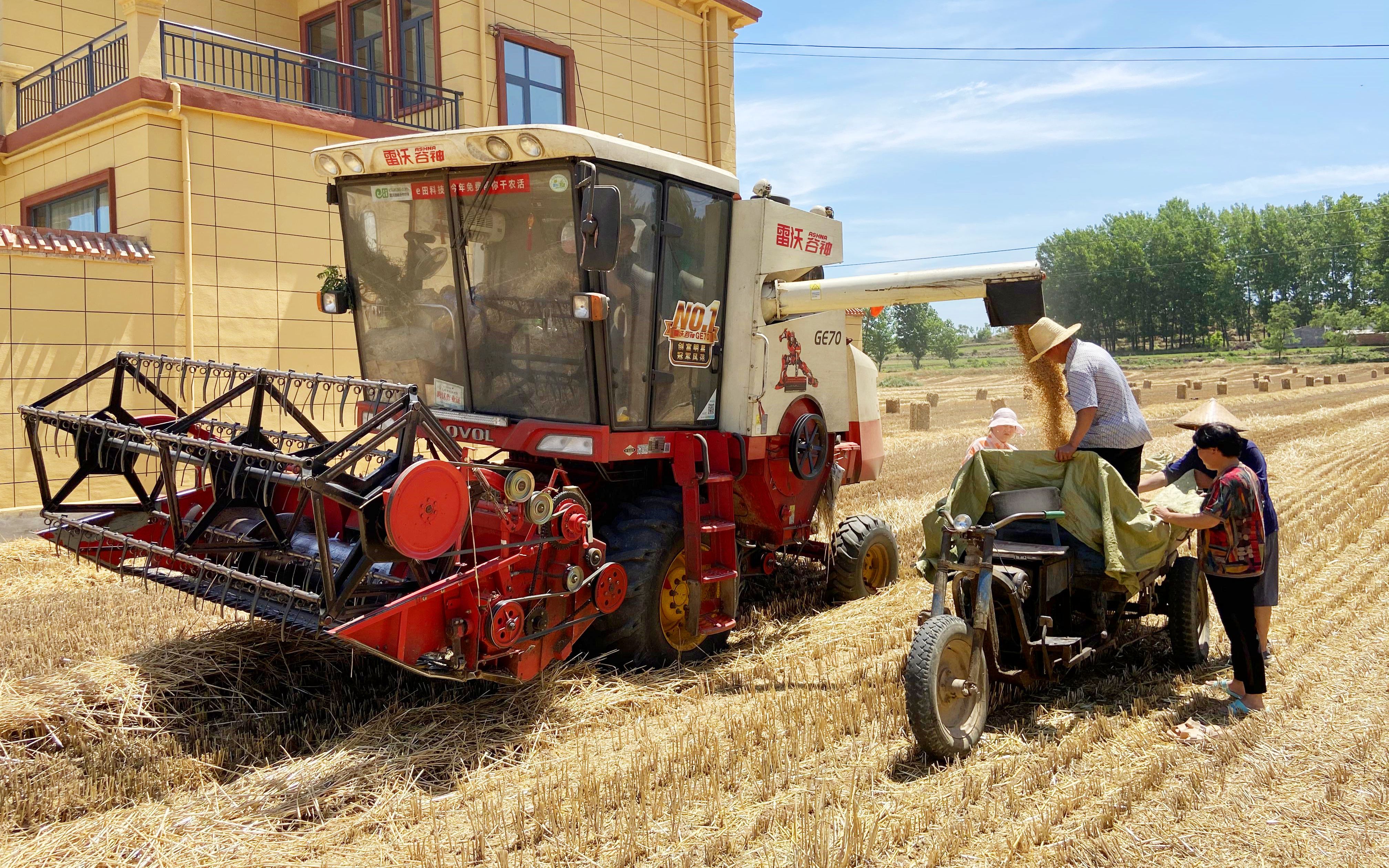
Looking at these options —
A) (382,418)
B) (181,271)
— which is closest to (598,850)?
(382,418)

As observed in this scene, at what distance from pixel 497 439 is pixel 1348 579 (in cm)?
549

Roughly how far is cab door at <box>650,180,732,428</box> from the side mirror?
0.75 meters

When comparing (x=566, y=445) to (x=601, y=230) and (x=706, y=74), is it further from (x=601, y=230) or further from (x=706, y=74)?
(x=706, y=74)

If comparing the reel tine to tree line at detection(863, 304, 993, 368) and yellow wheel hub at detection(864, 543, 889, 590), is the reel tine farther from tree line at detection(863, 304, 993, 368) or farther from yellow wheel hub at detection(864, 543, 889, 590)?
tree line at detection(863, 304, 993, 368)

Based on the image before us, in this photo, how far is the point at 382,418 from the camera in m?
4.12

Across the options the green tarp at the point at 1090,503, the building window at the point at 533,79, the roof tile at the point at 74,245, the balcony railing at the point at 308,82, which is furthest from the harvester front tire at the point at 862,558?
the building window at the point at 533,79

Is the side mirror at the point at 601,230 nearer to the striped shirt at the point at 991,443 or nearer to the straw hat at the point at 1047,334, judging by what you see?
the straw hat at the point at 1047,334

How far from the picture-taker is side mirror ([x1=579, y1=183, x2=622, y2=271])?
489 cm

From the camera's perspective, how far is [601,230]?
193 inches

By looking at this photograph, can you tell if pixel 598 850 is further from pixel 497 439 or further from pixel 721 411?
pixel 721 411

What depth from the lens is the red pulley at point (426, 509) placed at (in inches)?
158

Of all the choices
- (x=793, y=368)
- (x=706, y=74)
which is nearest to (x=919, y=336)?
(x=706, y=74)

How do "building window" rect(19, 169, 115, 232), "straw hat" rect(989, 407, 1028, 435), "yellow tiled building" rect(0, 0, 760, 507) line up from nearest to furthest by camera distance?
1. "straw hat" rect(989, 407, 1028, 435)
2. "yellow tiled building" rect(0, 0, 760, 507)
3. "building window" rect(19, 169, 115, 232)

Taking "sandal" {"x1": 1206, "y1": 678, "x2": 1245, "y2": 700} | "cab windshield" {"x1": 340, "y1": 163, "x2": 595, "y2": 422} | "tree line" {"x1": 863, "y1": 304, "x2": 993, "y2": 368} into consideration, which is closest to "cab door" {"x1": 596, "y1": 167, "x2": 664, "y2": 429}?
"cab windshield" {"x1": 340, "y1": 163, "x2": 595, "y2": 422}
